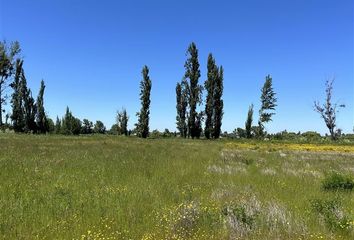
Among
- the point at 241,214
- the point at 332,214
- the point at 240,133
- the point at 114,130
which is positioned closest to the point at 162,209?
the point at 241,214

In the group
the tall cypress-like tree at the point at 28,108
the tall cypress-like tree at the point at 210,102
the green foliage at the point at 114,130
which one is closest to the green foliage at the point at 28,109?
the tall cypress-like tree at the point at 28,108

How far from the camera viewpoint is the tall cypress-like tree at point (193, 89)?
74.8 m

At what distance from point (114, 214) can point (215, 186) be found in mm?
4731

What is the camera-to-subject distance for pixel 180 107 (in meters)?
78.4

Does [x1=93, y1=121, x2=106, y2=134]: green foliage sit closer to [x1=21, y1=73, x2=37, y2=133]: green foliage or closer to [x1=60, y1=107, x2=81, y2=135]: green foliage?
[x1=60, y1=107, x2=81, y2=135]: green foliage

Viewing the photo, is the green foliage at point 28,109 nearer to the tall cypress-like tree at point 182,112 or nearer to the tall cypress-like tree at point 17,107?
the tall cypress-like tree at point 17,107

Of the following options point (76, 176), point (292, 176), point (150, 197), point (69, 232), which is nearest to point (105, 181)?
point (76, 176)

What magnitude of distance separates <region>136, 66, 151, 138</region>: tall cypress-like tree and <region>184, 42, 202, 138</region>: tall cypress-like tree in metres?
7.90

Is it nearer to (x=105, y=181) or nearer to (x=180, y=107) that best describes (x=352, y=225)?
(x=105, y=181)

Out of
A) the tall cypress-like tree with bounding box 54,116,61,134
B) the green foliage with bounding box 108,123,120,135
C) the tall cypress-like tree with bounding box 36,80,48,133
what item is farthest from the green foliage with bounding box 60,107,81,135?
the green foliage with bounding box 108,123,120,135

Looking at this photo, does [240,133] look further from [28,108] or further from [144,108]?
[28,108]

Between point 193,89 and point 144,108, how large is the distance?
407 inches

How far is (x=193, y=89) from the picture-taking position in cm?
7500

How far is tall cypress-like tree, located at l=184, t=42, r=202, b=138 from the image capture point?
74750mm
